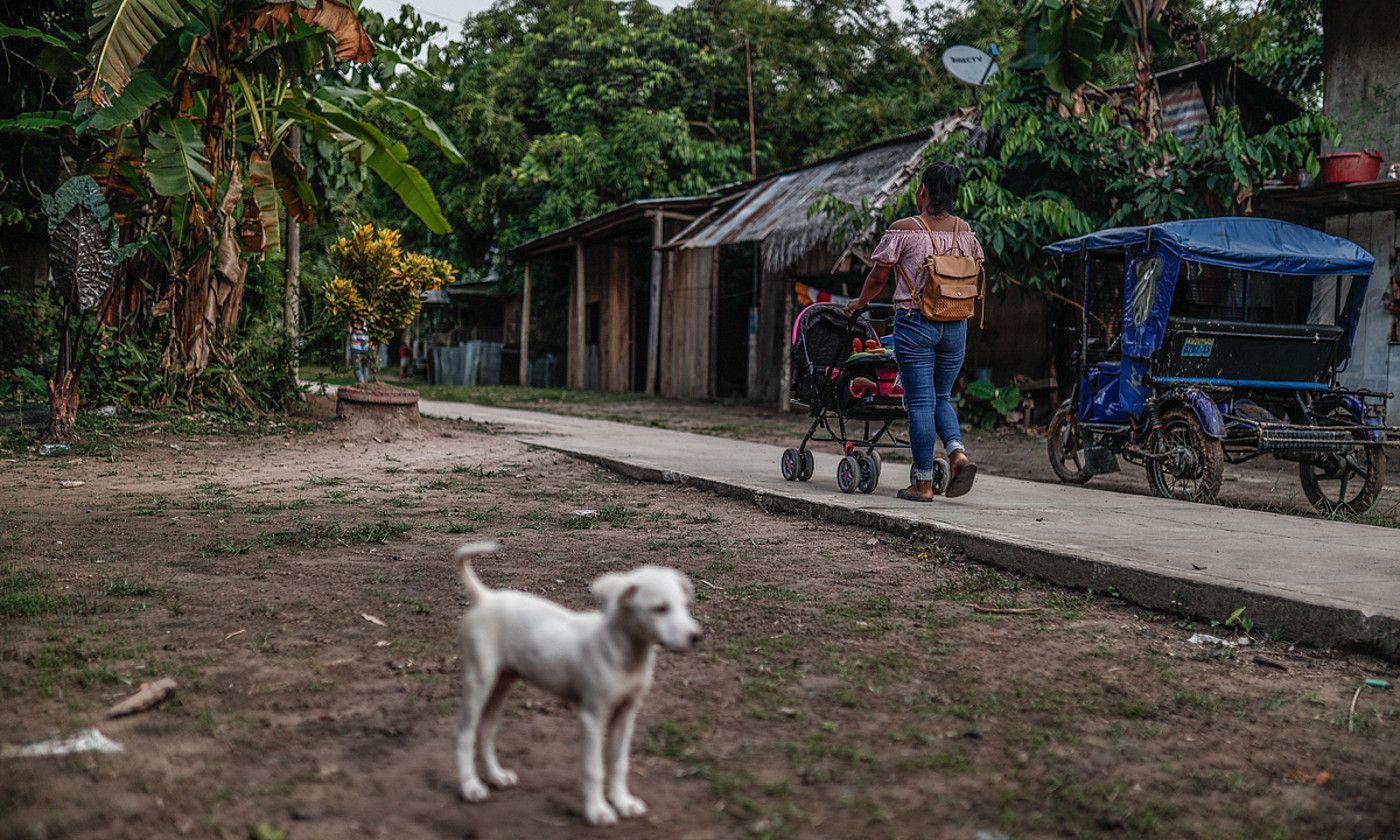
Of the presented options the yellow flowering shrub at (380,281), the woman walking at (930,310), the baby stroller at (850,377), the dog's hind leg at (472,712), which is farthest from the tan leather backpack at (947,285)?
the yellow flowering shrub at (380,281)

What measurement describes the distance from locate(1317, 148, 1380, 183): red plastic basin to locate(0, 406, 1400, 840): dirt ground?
845 centimetres

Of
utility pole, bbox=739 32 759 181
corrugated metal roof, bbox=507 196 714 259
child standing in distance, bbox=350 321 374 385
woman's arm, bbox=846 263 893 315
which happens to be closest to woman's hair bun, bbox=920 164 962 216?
woman's arm, bbox=846 263 893 315

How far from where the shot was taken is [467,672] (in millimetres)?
2436

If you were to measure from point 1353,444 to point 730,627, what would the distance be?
5.35 m

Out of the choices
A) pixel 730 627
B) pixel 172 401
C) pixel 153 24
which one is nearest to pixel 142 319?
pixel 172 401

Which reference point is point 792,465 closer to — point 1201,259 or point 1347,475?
point 1201,259

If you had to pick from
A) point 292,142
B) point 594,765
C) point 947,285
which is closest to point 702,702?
point 594,765

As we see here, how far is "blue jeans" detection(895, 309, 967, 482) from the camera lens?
21.3 ft

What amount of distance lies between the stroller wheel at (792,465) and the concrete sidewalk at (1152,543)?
143 millimetres

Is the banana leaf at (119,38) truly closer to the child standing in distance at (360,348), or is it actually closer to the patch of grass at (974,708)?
the child standing in distance at (360,348)

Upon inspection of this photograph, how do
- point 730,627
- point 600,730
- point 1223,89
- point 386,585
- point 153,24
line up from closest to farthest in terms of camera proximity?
point 600,730 < point 730,627 < point 386,585 < point 153,24 < point 1223,89

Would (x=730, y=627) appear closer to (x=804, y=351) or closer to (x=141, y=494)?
(x=804, y=351)

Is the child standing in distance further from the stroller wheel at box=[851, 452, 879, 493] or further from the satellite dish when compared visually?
the satellite dish

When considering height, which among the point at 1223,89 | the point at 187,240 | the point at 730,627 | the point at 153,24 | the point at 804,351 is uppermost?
the point at 1223,89
